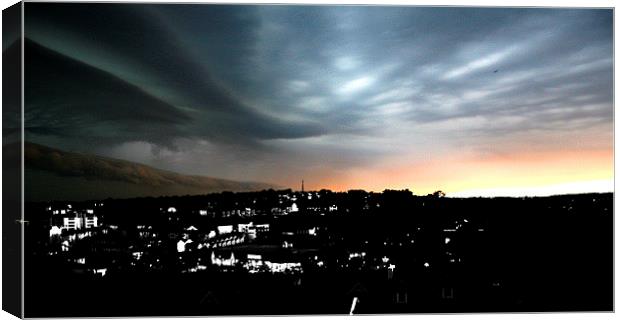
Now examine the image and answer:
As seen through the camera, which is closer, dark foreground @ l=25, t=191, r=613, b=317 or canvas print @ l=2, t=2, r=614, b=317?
canvas print @ l=2, t=2, r=614, b=317

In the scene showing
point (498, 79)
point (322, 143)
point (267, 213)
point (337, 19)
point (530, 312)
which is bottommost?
point (530, 312)

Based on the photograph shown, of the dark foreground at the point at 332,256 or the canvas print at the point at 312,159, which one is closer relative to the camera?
the canvas print at the point at 312,159

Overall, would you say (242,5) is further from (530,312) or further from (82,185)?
(530,312)

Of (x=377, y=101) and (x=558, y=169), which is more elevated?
(x=377, y=101)

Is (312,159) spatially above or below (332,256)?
above

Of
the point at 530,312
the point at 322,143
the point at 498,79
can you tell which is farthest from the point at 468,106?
the point at 530,312

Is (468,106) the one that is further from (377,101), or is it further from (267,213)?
(267,213)
